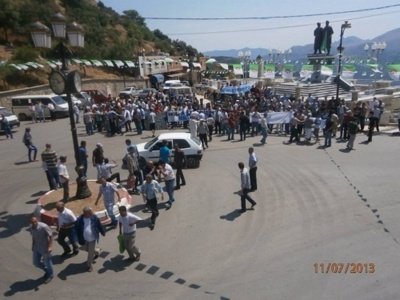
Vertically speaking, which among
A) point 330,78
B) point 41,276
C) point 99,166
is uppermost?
point 330,78

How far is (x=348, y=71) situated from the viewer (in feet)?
136

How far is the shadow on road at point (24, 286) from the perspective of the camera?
7.59 metres

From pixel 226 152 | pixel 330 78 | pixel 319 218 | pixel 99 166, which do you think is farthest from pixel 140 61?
pixel 319 218

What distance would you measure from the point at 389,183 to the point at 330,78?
3219 cm

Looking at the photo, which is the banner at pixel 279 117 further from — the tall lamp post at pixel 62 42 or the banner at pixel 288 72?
the banner at pixel 288 72

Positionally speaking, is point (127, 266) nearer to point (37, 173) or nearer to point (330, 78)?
point (37, 173)

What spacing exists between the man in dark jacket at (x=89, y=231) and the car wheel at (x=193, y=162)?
767 centimetres

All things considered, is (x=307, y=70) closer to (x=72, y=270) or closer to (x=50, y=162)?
(x=50, y=162)

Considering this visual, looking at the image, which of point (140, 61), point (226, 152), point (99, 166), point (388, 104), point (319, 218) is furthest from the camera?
point (140, 61)

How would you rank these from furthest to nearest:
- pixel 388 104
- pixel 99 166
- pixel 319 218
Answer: pixel 388 104
pixel 99 166
pixel 319 218

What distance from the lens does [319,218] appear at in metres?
10.4

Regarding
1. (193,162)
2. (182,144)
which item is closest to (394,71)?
(193,162)

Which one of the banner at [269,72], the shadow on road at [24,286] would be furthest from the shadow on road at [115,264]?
the banner at [269,72]

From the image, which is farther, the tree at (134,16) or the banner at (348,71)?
the tree at (134,16)
